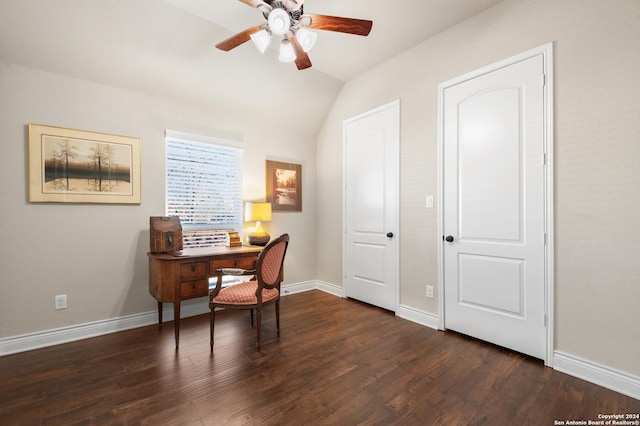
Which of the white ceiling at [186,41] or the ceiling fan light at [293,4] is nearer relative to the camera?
the ceiling fan light at [293,4]

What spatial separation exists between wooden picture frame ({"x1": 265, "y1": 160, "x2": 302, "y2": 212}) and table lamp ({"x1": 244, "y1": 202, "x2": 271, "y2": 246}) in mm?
378

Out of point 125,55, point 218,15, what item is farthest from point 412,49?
point 125,55

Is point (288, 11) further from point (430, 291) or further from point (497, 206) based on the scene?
point (430, 291)

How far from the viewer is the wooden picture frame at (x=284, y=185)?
4082 millimetres

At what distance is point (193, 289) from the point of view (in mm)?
2744

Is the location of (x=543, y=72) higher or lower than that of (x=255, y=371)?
higher

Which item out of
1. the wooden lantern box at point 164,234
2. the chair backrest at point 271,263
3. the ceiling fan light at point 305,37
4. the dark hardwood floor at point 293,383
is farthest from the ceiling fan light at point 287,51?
the dark hardwood floor at point 293,383

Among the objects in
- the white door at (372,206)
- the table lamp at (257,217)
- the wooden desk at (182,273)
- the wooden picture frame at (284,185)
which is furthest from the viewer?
the wooden picture frame at (284,185)

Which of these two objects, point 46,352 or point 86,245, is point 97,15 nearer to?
point 86,245

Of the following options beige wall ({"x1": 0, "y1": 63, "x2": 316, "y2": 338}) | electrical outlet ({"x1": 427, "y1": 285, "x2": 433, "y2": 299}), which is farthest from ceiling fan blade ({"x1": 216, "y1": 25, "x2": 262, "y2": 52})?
electrical outlet ({"x1": 427, "y1": 285, "x2": 433, "y2": 299})

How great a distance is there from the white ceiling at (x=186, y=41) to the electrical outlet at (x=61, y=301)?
2.04 m

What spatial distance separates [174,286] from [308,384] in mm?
1475

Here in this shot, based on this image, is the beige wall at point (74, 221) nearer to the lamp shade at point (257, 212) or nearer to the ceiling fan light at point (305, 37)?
the lamp shade at point (257, 212)

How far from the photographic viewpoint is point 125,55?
2689 mm
